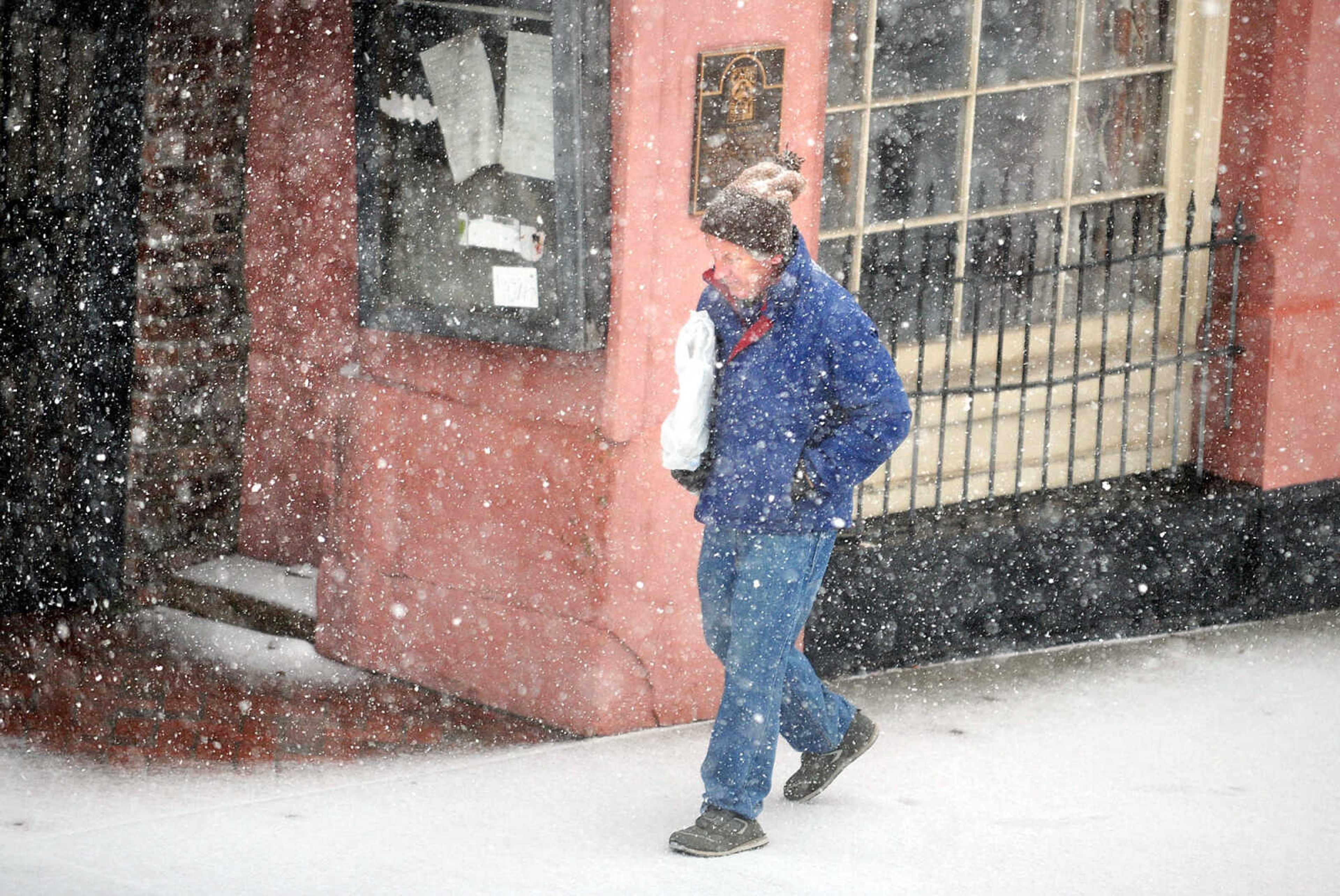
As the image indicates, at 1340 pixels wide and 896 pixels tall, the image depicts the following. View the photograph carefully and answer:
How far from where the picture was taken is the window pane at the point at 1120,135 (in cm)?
671

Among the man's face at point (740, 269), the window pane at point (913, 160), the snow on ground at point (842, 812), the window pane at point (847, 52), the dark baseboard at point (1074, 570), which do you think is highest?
the window pane at point (847, 52)

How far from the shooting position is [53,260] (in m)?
6.73

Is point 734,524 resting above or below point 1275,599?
above

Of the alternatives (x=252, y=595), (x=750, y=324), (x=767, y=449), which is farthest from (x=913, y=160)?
(x=252, y=595)

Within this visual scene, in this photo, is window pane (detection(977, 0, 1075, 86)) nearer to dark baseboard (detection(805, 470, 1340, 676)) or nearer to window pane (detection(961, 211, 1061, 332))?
window pane (detection(961, 211, 1061, 332))

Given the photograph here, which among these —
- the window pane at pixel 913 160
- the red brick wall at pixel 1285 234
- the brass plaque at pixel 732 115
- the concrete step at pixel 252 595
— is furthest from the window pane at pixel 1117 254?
the concrete step at pixel 252 595

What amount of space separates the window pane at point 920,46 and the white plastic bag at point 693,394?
1874 mm

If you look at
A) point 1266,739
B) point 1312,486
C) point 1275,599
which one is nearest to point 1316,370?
point 1312,486

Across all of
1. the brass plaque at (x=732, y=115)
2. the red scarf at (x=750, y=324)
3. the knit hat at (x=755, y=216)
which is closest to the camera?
the knit hat at (x=755, y=216)

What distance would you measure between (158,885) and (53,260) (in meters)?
3.07

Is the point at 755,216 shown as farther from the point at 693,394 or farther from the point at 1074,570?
the point at 1074,570

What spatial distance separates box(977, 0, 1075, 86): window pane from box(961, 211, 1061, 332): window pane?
494mm

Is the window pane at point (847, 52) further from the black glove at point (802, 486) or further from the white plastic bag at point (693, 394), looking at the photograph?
the black glove at point (802, 486)

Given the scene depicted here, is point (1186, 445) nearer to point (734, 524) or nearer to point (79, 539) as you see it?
point (734, 524)
